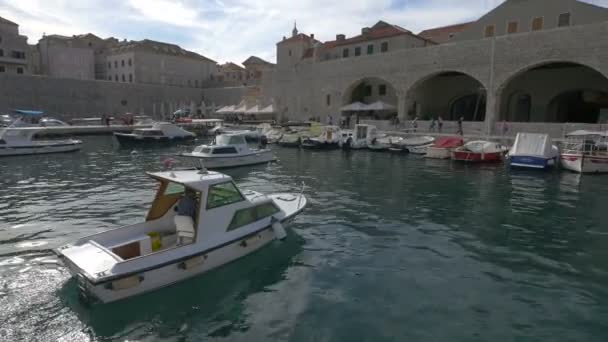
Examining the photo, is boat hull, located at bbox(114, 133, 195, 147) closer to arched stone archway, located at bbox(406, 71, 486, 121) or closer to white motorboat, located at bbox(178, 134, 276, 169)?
white motorboat, located at bbox(178, 134, 276, 169)

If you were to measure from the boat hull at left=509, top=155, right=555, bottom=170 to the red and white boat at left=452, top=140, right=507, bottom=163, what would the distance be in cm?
206

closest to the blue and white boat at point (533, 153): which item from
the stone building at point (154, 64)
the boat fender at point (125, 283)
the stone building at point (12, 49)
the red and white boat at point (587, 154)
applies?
the red and white boat at point (587, 154)

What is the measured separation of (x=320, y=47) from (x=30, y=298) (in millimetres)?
49486

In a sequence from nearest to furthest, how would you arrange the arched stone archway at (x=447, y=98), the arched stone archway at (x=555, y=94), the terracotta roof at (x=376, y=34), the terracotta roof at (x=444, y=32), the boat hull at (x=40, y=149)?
the boat hull at (x=40, y=149) → the arched stone archway at (x=555, y=94) → the arched stone archway at (x=447, y=98) → the terracotta roof at (x=376, y=34) → the terracotta roof at (x=444, y=32)

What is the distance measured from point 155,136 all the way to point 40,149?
9.04 meters

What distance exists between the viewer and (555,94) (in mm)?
35688

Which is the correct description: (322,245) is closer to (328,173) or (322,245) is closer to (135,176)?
(328,173)

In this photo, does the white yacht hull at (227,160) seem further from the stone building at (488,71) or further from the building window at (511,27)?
the building window at (511,27)

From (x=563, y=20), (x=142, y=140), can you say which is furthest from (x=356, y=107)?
(x=142, y=140)

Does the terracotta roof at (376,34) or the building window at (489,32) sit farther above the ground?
the terracotta roof at (376,34)

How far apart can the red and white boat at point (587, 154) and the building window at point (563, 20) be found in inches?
550

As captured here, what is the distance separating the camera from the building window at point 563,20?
109 feet

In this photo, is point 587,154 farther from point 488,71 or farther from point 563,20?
point 563,20

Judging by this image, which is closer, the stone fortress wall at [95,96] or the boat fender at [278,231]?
the boat fender at [278,231]
